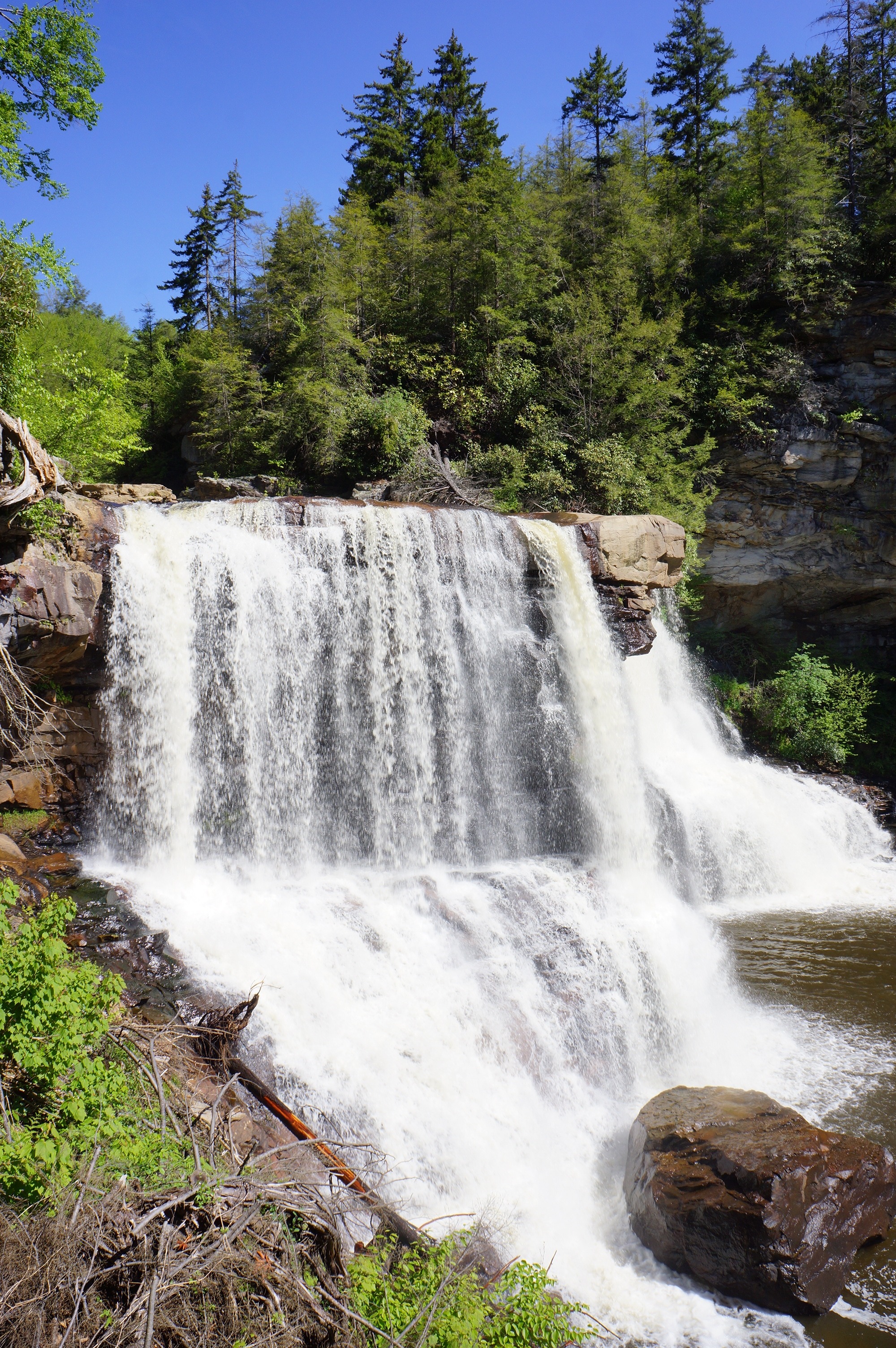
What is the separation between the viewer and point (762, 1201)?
16.7ft

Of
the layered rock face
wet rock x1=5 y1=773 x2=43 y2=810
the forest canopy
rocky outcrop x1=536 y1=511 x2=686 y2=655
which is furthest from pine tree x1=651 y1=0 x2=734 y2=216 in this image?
wet rock x1=5 y1=773 x2=43 y2=810

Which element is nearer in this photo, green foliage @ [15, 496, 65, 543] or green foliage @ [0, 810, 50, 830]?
green foliage @ [15, 496, 65, 543]

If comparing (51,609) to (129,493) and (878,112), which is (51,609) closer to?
(129,493)

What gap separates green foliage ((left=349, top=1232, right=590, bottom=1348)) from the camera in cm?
331

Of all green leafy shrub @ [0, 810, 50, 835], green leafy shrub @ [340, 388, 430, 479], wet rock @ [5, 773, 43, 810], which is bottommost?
green leafy shrub @ [0, 810, 50, 835]

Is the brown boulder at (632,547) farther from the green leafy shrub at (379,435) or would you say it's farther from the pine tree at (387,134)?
the pine tree at (387,134)

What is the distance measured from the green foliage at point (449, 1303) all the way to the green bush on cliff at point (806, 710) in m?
14.0

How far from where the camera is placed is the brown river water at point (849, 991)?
16.0 feet

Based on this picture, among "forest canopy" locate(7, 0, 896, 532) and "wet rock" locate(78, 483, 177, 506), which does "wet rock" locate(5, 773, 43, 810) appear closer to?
"wet rock" locate(78, 483, 177, 506)

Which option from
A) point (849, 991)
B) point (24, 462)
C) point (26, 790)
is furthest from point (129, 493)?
point (849, 991)

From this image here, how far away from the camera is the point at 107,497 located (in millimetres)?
12742

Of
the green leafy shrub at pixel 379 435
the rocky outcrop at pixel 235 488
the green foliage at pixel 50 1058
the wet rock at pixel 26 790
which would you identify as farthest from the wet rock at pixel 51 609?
the green leafy shrub at pixel 379 435

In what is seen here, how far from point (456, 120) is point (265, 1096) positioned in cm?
3092

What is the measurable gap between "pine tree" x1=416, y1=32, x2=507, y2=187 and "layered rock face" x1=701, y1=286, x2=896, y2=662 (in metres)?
14.7
